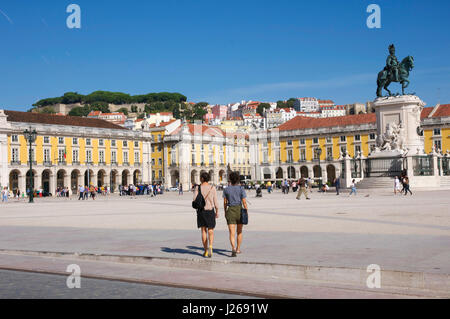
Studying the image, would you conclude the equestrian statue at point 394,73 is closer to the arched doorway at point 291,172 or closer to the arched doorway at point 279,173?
the arched doorway at point 291,172

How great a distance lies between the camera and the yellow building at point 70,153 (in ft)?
228

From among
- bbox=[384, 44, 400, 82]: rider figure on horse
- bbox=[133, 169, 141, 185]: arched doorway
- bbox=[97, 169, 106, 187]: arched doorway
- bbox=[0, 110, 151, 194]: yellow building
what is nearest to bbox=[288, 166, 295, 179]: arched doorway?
bbox=[0, 110, 151, 194]: yellow building

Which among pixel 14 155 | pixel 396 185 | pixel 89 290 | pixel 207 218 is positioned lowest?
pixel 89 290

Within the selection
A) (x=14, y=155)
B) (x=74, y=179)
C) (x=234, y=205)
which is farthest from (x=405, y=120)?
(x=74, y=179)

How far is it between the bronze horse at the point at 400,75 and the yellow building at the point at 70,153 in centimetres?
4402

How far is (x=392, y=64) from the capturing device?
37.5m

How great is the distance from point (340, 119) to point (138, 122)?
41062 mm

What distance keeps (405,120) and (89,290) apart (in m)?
32.1

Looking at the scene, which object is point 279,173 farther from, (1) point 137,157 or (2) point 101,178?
(2) point 101,178

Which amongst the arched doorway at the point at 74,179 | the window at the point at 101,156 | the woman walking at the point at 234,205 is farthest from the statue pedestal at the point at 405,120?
the window at the point at 101,156

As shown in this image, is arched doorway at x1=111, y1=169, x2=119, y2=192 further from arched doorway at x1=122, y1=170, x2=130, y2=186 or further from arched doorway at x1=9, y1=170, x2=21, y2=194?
arched doorway at x1=9, y1=170, x2=21, y2=194

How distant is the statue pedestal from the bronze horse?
1208 millimetres

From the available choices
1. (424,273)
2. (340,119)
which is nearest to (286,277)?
(424,273)

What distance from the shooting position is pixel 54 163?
240ft
